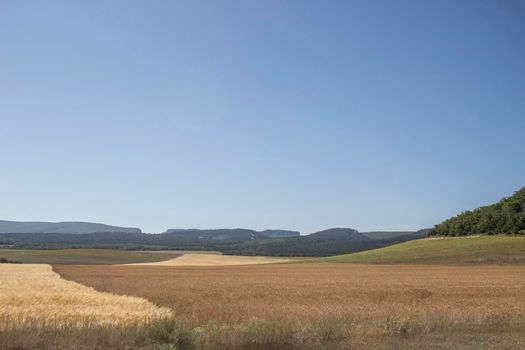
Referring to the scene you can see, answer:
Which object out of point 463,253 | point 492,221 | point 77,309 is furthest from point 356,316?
point 492,221

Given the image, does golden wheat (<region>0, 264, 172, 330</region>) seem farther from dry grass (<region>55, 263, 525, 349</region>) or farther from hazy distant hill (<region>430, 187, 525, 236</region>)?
hazy distant hill (<region>430, 187, 525, 236</region>)

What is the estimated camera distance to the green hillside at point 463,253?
65125mm

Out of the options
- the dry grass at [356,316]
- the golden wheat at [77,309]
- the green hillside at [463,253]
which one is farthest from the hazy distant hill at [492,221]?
the golden wheat at [77,309]

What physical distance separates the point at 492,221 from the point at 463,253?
25.1 m

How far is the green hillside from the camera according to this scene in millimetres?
65125

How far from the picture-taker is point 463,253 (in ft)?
234

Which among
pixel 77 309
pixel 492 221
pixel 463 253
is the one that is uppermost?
pixel 492 221

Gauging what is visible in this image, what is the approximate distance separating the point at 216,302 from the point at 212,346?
13927mm

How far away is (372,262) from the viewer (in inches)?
3194

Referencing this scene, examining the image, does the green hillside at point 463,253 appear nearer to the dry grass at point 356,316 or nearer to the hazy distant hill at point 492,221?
the hazy distant hill at point 492,221

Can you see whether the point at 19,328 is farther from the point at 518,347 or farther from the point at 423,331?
the point at 518,347

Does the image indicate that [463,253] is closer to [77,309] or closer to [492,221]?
[492,221]

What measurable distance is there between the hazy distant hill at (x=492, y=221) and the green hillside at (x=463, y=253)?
6.99 metres

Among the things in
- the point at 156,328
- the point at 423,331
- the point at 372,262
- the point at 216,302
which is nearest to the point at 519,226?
the point at 372,262
